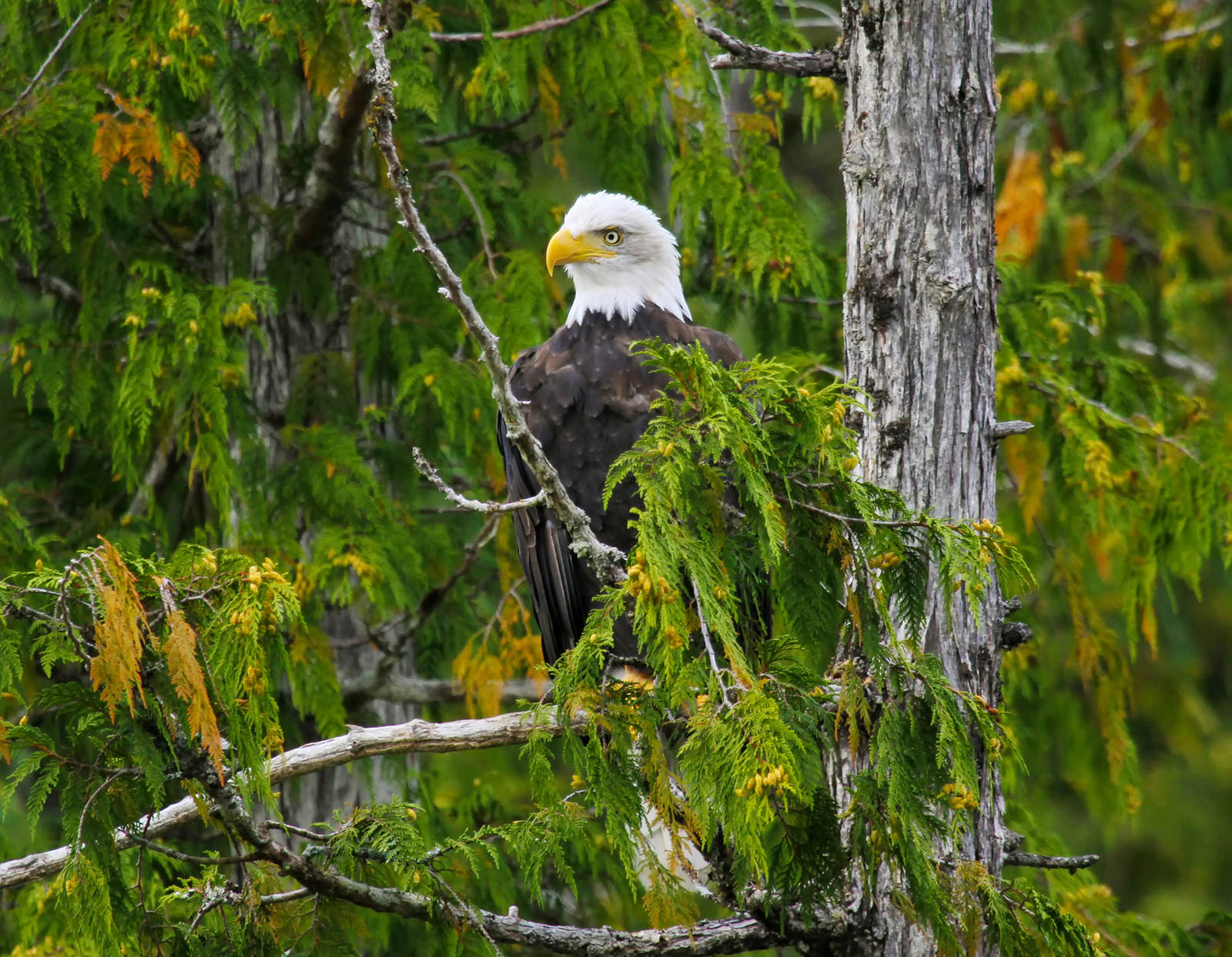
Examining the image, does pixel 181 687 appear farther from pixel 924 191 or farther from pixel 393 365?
pixel 393 365

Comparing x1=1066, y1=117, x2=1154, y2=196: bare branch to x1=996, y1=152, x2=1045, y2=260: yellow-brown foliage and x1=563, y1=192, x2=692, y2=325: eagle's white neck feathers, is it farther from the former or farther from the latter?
x1=563, y1=192, x2=692, y2=325: eagle's white neck feathers

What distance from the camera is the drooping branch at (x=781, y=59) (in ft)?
10.5

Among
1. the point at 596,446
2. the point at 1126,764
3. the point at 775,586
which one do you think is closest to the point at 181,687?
the point at 775,586

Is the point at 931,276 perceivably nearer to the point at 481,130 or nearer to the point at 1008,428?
the point at 1008,428

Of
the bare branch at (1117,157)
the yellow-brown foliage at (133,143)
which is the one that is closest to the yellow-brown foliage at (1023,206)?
the bare branch at (1117,157)

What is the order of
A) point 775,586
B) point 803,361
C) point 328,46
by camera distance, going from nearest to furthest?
point 775,586
point 328,46
point 803,361

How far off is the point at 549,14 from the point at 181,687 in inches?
112

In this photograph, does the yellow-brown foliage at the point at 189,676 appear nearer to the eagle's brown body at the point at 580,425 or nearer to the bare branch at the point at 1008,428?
the eagle's brown body at the point at 580,425

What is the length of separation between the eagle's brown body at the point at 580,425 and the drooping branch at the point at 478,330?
1162 mm

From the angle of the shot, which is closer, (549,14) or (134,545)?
(134,545)

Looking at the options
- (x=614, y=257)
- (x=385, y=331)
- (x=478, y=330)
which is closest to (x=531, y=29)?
(x=614, y=257)

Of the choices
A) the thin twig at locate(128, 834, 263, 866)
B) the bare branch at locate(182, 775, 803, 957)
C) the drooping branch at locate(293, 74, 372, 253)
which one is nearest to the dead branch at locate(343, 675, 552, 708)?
the drooping branch at locate(293, 74, 372, 253)

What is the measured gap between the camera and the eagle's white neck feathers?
4.17 m

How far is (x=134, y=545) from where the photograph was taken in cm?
285
